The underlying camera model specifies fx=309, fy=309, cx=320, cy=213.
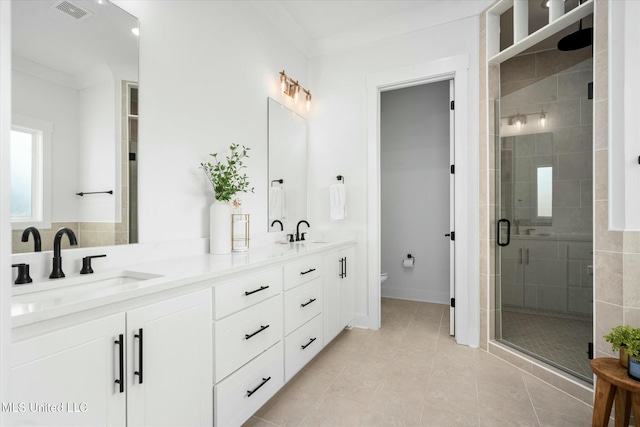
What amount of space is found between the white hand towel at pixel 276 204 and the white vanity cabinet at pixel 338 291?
633 millimetres

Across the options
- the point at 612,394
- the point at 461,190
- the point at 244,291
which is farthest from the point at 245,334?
the point at 461,190

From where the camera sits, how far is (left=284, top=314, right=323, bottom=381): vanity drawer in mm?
1923

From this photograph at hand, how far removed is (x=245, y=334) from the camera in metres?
1.54

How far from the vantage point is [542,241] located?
2.42 m

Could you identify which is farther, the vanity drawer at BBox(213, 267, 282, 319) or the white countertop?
the vanity drawer at BBox(213, 267, 282, 319)

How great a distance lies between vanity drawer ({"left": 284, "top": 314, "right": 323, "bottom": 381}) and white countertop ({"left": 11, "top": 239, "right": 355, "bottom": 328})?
1.88ft

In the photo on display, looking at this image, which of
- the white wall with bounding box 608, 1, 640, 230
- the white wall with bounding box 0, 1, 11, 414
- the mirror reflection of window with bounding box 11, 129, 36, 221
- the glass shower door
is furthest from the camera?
the glass shower door

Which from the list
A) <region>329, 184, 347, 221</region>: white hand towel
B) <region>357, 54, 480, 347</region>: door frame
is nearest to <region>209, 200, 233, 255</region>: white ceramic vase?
<region>329, 184, 347, 221</region>: white hand towel

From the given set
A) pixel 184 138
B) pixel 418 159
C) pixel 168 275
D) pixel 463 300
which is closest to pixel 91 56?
pixel 184 138

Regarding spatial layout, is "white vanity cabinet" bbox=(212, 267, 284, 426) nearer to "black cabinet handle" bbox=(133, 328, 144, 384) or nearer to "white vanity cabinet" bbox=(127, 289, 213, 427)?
"white vanity cabinet" bbox=(127, 289, 213, 427)

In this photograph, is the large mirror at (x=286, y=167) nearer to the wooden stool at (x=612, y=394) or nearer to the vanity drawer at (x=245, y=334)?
the vanity drawer at (x=245, y=334)

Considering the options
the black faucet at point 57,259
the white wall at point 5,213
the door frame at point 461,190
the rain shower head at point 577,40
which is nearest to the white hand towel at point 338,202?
the door frame at point 461,190

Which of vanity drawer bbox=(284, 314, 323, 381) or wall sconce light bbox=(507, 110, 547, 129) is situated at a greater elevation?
wall sconce light bbox=(507, 110, 547, 129)

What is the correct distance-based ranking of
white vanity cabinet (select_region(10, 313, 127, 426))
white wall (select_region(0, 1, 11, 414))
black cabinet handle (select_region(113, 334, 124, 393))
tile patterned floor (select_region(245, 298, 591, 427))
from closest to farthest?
white wall (select_region(0, 1, 11, 414)) < white vanity cabinet (select_region(10, 313, 127, 426)) < black cabinet handle (select_region(113, 334, 124, 393)) < tile patterned floor (select_region(245, 298, 591, 427))
